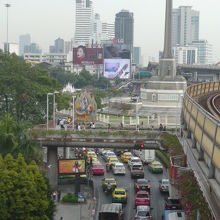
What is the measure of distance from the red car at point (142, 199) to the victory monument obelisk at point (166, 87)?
3512 centimetres

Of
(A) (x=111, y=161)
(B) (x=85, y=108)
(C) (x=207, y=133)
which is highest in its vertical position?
(C) (x=207, y=133)

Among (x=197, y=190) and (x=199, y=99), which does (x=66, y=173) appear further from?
(x=197, y=190)

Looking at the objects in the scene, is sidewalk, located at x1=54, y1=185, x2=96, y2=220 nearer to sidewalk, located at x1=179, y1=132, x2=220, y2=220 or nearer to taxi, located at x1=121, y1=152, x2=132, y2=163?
sidewalk, located at x1=179, y1=132, x2=220, y2=220

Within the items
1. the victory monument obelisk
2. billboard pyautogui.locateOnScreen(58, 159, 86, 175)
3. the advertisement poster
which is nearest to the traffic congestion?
billboard pyautogui.locateOnScreen(58, 159, 86, 175)

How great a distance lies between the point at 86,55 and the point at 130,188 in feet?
331

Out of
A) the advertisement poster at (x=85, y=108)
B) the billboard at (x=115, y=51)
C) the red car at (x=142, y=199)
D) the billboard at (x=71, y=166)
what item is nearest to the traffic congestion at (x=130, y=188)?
the red car at (x=142, y=199)

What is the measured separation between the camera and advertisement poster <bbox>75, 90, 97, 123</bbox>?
3706 centimetres

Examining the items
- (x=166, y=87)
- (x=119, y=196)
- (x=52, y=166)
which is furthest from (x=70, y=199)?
(x=166, y=87)

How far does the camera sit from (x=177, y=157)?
25109 mm

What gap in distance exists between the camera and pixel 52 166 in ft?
105

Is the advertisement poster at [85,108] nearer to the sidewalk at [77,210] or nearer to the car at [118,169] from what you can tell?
the car at [118,169]

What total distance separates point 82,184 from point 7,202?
13.3m

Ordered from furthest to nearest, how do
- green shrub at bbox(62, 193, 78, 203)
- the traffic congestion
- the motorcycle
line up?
the motorcycle → green shrub at bbox(62, 193, 78, 203) → the traffic congestion

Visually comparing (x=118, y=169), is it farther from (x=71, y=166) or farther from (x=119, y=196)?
(x=119, y=196)
